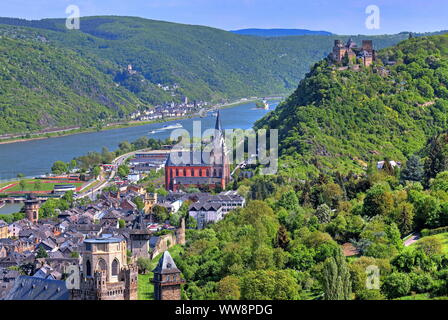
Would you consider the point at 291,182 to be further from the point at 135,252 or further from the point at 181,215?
the point at 135,252

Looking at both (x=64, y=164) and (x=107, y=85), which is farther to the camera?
(x=107, y=85)

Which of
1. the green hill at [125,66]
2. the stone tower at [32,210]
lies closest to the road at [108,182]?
the stone tower at [32,210]

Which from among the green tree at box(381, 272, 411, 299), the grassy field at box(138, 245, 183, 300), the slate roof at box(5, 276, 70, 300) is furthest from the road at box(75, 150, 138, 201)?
the green tree at box(381, 272, 411, 299)

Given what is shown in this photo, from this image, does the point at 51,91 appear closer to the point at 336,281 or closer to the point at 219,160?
the point at 219,160

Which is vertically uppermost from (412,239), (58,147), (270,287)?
(412,239)

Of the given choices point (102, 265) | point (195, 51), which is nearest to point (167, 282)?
point (102, 265)

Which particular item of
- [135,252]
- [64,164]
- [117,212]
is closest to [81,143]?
[64,164]
